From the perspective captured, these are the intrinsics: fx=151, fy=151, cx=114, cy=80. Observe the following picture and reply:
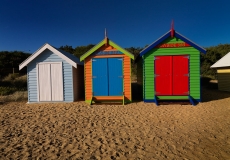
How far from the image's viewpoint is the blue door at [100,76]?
8.55 m

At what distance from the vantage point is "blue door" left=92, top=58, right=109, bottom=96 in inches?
336

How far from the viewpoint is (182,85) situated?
819cm

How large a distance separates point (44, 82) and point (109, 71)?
3936 millimetres

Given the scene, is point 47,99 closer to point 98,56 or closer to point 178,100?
point 98,56

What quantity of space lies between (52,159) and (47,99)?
21.1 ft

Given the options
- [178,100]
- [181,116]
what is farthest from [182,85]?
[181,116]

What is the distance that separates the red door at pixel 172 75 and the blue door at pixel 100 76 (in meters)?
2.82

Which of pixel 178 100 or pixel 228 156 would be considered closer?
pixel 228 156

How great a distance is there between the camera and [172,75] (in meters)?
8.21

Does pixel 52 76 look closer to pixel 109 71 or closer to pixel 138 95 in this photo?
pixel 109 71

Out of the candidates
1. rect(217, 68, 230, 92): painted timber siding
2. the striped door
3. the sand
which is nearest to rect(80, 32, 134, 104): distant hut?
the striped door

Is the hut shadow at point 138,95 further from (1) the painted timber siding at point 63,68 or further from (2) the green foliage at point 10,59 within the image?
(2) the green foliage at point 10,59

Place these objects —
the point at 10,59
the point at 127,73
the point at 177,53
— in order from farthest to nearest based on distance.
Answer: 1. the point at 10,59
2. the point at 127,73
3. the point at 177,53

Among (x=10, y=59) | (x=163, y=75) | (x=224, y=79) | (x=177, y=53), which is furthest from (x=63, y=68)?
(x=10, y=59)
